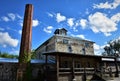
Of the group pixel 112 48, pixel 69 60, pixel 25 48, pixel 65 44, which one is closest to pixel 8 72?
pixel 25 48

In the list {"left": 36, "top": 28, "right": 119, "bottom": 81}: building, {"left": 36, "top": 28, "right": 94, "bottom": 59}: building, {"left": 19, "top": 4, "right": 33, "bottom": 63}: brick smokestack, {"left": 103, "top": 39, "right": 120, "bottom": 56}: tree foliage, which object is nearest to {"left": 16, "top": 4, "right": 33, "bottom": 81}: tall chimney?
{"left": 19, "top": 4, "right": 33, "bottom": 63}: brick smokestack

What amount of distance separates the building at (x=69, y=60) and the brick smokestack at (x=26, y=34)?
98.8 inches

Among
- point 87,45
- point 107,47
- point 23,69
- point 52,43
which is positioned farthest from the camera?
point 107,47

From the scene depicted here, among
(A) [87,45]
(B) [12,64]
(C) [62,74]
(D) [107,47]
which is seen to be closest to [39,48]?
(A) [87,45]

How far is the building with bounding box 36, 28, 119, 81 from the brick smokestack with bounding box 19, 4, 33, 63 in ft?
8.23

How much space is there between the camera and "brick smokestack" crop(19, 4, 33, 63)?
1958 cm

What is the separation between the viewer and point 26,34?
20656 millimetres

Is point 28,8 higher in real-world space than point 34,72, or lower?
higher

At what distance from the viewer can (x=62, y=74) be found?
58.2 ft

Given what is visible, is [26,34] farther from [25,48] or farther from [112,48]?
[112,48]

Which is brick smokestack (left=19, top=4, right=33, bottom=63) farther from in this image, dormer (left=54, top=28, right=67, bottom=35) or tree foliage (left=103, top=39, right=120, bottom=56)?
tree foliage (left=103, top=39, right=120, bottom=56)

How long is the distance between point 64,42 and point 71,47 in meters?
2.10

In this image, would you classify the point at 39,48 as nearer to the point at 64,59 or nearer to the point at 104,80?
the point at 64,59

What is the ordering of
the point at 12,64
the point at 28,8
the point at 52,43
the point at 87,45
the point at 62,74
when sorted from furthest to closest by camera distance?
the point at 87,45 → the point at 52,43 → the point at 28,8 → the point at 12,64 → the point at 62,74
